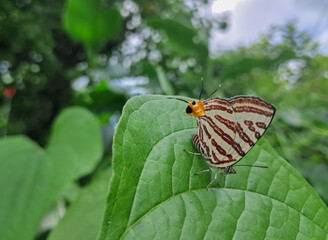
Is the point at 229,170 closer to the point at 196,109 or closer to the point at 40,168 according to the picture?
the point at 196,109

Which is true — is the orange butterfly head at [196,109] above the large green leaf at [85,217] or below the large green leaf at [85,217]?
above

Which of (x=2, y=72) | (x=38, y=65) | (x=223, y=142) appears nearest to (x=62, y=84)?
(x=38, y=65)

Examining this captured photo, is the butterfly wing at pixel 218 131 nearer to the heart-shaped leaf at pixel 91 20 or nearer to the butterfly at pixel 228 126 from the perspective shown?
the butterfly at pixel 228 126

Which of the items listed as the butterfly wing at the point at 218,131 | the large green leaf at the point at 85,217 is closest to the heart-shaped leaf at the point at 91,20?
the large green leaf at the point at 85,217

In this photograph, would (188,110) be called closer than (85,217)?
Yes

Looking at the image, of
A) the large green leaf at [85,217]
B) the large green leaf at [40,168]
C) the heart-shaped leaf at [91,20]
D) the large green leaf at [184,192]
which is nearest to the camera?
the large green leaf at [184,192]

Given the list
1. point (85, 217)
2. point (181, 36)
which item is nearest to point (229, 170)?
point (85, 217)

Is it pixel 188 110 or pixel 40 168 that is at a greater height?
pixel 188 110
